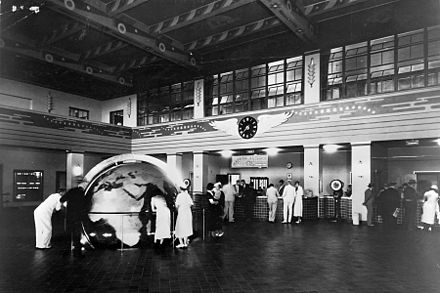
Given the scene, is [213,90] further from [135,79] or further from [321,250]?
[321,250]

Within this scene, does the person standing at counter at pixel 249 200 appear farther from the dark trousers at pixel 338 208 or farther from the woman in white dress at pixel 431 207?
the woman in white dress at pixel 431 207

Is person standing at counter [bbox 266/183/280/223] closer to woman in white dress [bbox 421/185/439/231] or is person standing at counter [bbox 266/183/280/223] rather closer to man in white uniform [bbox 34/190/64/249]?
woman in white dress [bbox 421/185/439/231]

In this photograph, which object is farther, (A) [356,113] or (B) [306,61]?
(B) [306,61]

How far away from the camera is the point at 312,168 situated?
43.1ft

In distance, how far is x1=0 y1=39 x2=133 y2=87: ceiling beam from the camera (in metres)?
13.4

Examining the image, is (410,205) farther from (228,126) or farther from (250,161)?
(228,126)

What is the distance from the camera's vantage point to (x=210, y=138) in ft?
52.6

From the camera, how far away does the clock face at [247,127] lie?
14.7 m

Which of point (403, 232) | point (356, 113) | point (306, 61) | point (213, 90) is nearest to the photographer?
point (403, 232)

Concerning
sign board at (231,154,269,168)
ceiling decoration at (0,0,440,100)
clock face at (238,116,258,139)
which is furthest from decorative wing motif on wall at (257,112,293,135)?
ceiling decoration at (0,0,440,100)

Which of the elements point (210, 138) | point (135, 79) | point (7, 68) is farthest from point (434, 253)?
point (7, 68)

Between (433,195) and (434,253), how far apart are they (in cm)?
345

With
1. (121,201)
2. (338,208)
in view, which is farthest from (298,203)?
(121,201)

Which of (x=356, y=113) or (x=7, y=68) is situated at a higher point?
(x=7, y=68)
